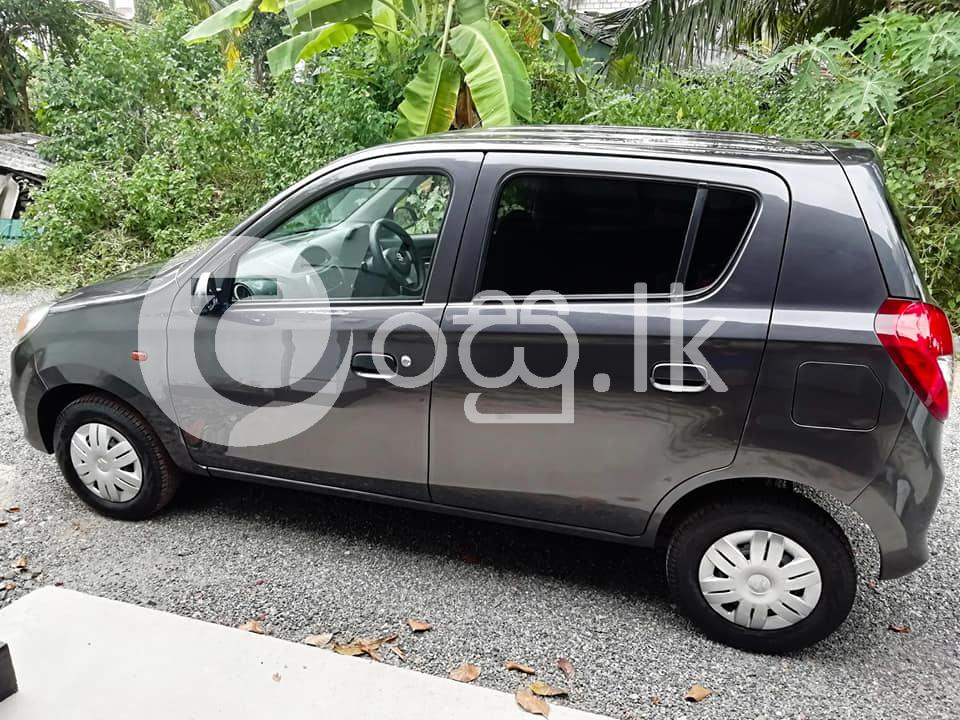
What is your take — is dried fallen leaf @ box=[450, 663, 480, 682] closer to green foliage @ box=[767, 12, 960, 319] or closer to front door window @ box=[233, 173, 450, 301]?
front door window @ box=[233, 173, 450, 301]

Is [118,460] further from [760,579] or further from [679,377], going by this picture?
[760,579]

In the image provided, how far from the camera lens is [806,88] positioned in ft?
21.9

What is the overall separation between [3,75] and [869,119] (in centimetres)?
1425

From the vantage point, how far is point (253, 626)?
307cm

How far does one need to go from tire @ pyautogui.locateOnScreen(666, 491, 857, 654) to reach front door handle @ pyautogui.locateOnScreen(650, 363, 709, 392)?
50 centimetres

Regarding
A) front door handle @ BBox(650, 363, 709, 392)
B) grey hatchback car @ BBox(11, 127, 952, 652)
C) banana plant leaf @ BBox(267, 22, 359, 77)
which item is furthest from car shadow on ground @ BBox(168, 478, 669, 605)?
banana plant leaf @ BBox(267, 22, 359, 77)

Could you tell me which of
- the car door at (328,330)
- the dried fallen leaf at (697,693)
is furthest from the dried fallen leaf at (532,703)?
the car door at (328,330)

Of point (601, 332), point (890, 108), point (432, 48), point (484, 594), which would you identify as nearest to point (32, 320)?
point (484, 594)

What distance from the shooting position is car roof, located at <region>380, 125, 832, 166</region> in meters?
2.84

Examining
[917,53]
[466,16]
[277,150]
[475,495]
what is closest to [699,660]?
[475,495]

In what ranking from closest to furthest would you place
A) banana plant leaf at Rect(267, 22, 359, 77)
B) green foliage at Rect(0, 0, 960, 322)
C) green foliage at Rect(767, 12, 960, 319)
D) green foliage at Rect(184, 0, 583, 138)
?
green foliage at Rect(767, 12, 960, 319)
green foliage at Rect(0, 0, 960, 322)
green foliage at Rect(184, 0, 583, 138)
banana plant leaf at Rect(267, 22, 359, 77)

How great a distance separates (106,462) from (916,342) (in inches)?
141

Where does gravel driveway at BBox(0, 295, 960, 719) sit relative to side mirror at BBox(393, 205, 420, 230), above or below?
below

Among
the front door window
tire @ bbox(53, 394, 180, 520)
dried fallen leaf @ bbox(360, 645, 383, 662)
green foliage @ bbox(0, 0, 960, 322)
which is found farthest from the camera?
green foliage @ bbox(0, 0, 960, 322)
